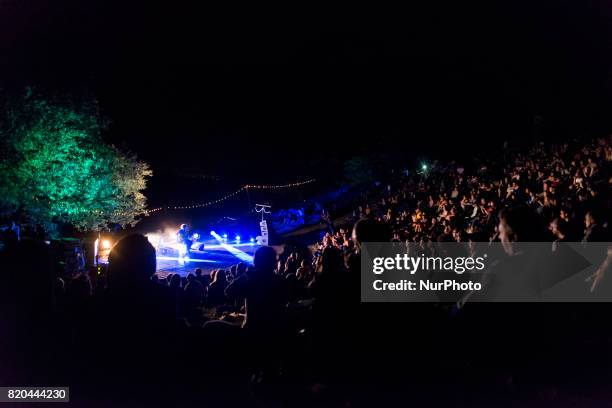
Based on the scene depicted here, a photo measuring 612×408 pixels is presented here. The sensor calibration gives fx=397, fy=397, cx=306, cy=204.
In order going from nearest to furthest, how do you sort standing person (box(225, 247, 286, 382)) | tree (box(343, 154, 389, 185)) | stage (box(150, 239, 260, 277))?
standing person (box(225, 247, 286, 382)) < stage (box(150, 239, 260, 277)) < tree (box(343, 154, 389, 185))

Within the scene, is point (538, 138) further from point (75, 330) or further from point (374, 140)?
point (75, 330)

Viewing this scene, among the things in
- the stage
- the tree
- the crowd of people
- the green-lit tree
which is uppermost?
the tree

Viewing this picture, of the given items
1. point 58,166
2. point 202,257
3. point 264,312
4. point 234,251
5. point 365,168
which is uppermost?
point 365,168

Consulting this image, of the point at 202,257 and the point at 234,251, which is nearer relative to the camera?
the point at 202,257

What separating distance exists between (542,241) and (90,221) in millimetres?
18962

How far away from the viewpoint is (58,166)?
50.3 feet

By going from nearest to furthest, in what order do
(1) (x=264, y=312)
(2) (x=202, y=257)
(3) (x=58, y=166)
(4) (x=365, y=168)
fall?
(1) (x=264, y=312) → (3) (x=58, y=166) → (2) (x=202, y=257) → (4) (x=365, y=168)

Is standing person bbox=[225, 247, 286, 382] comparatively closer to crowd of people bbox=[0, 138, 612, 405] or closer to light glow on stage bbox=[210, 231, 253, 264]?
crowd of people bbox=[0, 138, 612, 405]

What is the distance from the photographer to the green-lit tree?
13844mm

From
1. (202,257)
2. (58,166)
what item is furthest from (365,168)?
(58,166)

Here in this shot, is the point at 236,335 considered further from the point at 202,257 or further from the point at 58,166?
the point at 202,257

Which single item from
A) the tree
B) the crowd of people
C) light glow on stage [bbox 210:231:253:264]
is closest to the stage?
light glow on stage [bbox 210:231:253:264]

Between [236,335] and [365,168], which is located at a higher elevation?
[365,168]

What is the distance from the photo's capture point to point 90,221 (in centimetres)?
1800
